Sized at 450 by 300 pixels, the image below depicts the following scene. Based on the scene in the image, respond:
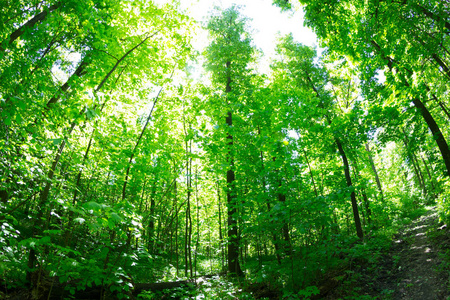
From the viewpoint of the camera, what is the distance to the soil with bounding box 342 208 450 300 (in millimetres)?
4508

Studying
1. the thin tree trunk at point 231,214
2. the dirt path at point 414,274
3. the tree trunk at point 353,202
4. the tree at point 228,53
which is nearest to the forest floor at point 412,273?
the dirt path at point 414,274

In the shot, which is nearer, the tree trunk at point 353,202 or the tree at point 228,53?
the tree trunk at point 353,202

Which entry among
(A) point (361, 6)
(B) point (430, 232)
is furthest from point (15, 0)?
(B) point (430, 232)

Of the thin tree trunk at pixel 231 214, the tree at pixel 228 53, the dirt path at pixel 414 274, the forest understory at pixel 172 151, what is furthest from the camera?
the tree at pixel 228 53

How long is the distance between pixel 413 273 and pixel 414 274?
80mm

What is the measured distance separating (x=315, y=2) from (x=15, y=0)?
454 cm

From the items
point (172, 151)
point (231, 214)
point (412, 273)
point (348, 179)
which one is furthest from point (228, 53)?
point (412, 273)

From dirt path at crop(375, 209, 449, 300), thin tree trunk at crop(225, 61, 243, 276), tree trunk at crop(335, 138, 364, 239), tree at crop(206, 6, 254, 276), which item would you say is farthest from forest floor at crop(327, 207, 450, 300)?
tree at crop(206, 6, 254, 276)

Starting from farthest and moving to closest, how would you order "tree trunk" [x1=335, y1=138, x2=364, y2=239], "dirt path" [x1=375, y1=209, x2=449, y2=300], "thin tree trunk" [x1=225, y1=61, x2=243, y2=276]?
1. "tree trunk" [x1=335, y1=138, x2=364, y2=239]
2. "thin tree trunk" [x1=225, y1=61, x2=243, y2=276]
3. "dirt path" [x1=375, y1=209, x2=449, y2=300]

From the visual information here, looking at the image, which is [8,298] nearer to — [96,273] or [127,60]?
[96,273]

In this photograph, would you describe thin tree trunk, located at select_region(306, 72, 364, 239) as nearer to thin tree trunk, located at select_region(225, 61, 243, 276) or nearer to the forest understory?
the forest understory

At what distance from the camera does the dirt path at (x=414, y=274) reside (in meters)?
4.45

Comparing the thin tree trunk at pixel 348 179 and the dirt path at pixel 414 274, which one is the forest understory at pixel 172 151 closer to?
the dirt path at pixel 414 274

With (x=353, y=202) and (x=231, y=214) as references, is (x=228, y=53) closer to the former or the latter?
(x=231, y=214)
